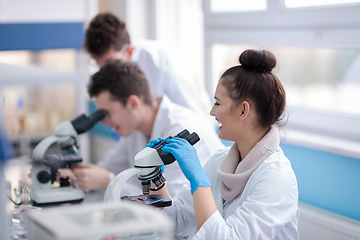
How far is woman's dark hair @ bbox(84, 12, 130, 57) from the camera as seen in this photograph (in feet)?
7.64

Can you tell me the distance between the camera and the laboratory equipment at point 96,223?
2.04 feet

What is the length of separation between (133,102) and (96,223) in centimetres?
129

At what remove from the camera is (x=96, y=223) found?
2.16ft

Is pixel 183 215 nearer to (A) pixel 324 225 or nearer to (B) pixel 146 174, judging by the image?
(B) pixel 146 174

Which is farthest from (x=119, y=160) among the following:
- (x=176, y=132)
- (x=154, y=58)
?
(x=154, y=58)

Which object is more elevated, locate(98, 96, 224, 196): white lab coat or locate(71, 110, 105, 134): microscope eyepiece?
locate(71, 110, 105, 134): microscope eyepiece

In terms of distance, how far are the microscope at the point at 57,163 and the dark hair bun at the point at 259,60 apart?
0.80 meters

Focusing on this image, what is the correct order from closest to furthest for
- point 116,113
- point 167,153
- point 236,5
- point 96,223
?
point 96,223, point 167,153, point 116,113, point 236,5

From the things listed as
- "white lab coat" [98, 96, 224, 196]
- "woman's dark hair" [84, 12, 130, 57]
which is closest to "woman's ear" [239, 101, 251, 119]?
"white lab coat" [98, 96, 224, 196]

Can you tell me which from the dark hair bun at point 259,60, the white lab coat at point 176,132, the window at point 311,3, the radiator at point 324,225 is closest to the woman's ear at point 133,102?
the white lab coat at point 176,132

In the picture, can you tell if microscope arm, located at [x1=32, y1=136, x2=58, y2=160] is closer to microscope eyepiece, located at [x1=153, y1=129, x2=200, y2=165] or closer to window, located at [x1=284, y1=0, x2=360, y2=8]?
microscope eyepiece, located at [x1=153, y1=129, x2=200, y2=165]

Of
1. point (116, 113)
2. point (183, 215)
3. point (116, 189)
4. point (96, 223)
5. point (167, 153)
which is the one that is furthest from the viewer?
point (116, 113)

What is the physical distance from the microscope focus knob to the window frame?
143cm

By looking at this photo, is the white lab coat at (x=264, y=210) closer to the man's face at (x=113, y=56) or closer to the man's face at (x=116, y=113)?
the man's face at (x=116, y=113)
